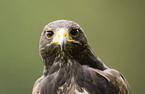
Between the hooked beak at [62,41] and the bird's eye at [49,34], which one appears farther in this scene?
the bird's eye at [49,34]

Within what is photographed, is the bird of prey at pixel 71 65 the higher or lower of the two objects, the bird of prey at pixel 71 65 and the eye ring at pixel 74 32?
the lower

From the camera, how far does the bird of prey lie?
3.54 ft

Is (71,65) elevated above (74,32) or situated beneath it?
situated beneath

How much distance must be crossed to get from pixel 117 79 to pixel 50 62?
0.38 meters

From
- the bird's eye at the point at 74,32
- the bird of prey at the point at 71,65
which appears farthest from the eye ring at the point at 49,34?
the bird's eye at the point at 74,32

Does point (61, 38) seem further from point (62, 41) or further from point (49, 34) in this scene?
point (49, 34)

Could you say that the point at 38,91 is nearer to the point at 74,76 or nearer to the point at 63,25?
the point at 74,76

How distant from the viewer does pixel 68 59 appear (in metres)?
1.11

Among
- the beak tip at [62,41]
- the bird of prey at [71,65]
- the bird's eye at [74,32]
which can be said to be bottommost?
the bird of prey at [71,65]

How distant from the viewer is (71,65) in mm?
1120

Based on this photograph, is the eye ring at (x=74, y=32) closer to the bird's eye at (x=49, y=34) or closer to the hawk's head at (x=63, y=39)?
the hawk's head at (x=63, y=39)

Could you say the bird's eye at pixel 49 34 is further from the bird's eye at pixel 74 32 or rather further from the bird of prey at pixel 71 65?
the bird's eye at pixel 74 32

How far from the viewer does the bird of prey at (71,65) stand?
42.5 inches

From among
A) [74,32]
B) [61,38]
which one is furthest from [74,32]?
[61,38]
